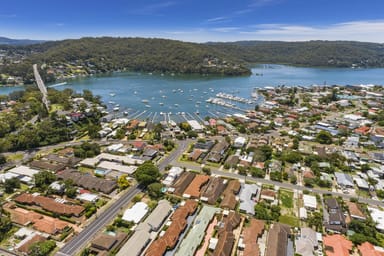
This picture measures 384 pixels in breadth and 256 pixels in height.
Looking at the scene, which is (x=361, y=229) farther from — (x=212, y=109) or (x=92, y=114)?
(x=92, y=114)

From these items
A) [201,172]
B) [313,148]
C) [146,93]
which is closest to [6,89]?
[146,93]

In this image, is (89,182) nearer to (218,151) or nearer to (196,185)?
(196,185)

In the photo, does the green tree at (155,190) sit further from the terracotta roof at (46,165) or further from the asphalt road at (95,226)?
the terracotta roof at (46,165)

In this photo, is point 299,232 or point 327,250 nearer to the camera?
point 327,250

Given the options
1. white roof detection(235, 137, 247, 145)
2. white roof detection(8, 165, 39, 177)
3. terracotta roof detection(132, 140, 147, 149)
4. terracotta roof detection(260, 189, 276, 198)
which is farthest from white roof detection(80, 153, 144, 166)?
terracotta roof detection(260, 189, 276, 198)

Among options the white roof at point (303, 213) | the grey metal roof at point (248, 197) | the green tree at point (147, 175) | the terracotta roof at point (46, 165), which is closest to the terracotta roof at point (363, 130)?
the white roof at point (303, 213)

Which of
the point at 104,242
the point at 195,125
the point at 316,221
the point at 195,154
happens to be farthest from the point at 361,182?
the point at 104,242

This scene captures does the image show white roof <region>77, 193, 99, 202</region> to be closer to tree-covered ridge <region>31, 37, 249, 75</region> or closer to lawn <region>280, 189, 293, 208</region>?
lawn <region>280, 189, 293, 208</region>
